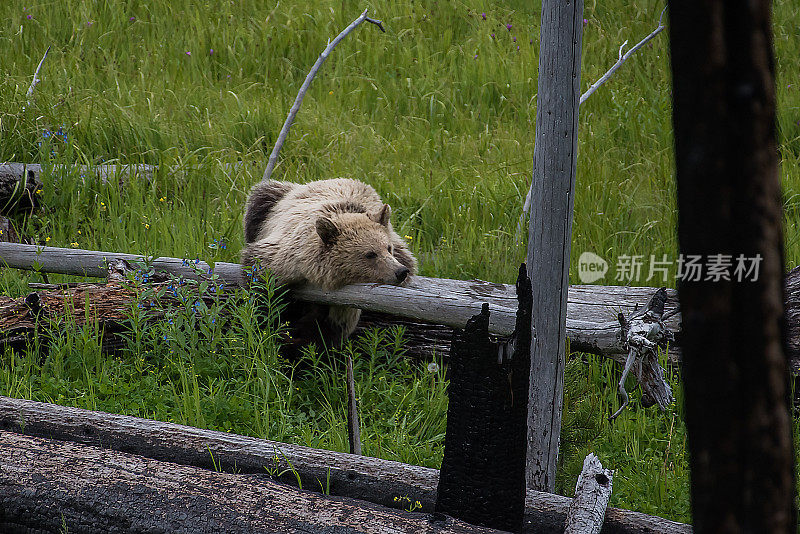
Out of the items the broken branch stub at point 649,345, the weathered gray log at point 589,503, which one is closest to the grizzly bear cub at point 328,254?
the broken branch stub at point 649,345

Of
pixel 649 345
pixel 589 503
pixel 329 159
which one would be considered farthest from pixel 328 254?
pixel 329 159

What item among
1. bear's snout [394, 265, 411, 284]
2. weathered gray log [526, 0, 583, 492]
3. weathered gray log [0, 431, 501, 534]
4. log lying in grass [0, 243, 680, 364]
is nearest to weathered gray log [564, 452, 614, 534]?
weathered gray log [0, 431, 501, 534]

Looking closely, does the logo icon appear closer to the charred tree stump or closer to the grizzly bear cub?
the grizzly bear cub

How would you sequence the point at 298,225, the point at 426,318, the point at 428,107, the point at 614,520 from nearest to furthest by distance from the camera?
the point at 614,520 → the point at 426,318 → the point at 298,225 → the point at 428,107

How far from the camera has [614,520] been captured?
106 inches

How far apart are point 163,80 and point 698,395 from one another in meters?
8.92

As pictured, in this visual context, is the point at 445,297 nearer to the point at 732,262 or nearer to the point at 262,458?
the point at 262,458

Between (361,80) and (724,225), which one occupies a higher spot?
(361,80)

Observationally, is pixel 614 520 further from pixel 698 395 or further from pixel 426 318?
pixel 698 395

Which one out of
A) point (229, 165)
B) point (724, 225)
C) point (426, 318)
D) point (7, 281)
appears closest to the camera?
point (724, 225)

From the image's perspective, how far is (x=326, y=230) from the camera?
179 inches

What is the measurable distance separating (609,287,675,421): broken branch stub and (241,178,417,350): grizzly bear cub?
1607 mm

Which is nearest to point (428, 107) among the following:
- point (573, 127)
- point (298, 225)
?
point (298, 225)

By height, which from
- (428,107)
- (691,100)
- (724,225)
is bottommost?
(724,225)
